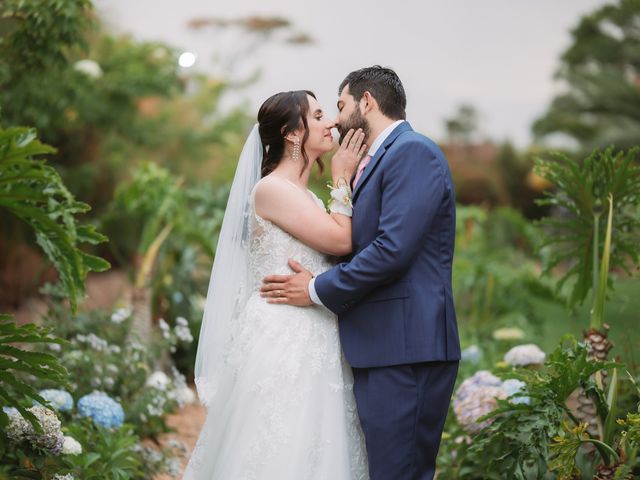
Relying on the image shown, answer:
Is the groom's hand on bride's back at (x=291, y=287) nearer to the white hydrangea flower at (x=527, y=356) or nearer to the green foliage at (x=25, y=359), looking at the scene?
the green foliage at (x=25, y=359)

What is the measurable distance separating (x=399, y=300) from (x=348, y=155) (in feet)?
2.11

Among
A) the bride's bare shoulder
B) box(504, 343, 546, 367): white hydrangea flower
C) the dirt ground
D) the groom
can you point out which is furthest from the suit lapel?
the dirt ground

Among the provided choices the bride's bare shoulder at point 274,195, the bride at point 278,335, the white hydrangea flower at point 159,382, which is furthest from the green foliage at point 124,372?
the bride's bare shoulder at point 274,195

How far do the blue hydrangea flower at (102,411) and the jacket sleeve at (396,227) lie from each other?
4.72 feet

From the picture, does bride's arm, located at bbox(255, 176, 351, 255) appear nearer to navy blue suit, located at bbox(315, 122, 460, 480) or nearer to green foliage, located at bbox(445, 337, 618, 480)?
navy blue suit, located at bbox(315, 122, 460, 480)

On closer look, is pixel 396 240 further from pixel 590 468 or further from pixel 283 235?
pixel 590 468

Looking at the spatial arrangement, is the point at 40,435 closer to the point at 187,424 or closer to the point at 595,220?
the point at 595,220

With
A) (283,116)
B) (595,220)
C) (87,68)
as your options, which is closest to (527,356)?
(595,220)

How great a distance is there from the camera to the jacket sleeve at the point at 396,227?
9.80 ft

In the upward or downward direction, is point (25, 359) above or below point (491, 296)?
above

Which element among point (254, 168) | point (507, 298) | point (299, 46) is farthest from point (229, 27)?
point (254, 168)

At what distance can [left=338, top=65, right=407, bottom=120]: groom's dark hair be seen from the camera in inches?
131

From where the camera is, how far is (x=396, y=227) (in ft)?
9.79

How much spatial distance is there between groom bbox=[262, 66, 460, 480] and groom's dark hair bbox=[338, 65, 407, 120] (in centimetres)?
17
